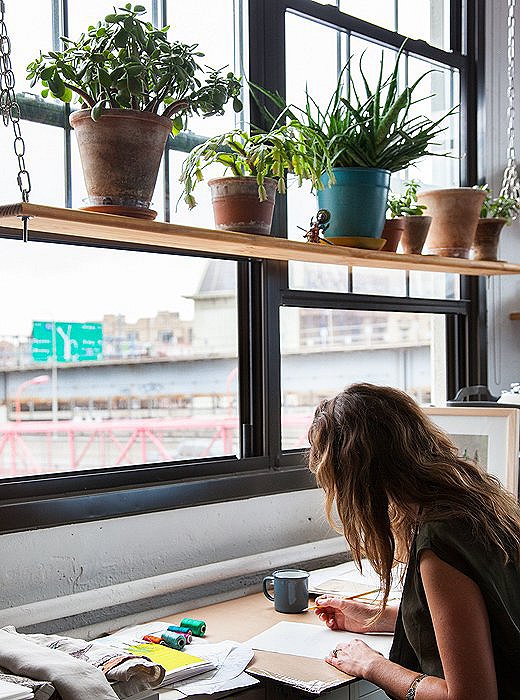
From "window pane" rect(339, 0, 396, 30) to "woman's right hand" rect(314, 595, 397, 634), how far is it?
2006mm

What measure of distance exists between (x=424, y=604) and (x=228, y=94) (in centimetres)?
120

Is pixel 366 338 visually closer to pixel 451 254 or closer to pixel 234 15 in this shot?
pixel 451 254

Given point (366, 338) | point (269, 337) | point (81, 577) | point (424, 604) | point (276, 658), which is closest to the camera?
point (424, 604)

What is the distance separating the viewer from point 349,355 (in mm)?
3484

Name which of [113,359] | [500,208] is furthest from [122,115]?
[500,208]

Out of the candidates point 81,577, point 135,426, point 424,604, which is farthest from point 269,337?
point 424,604

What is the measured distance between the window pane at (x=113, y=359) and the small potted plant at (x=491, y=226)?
0.97 metres

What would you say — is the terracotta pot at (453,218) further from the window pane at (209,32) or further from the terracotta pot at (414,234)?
the window pane at (209,32)

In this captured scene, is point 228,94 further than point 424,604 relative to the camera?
Yes

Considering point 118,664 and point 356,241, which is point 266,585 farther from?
point 356,241

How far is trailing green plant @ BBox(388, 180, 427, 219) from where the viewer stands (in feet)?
10.0

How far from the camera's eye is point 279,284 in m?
2.90

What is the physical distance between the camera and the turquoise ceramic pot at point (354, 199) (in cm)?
269

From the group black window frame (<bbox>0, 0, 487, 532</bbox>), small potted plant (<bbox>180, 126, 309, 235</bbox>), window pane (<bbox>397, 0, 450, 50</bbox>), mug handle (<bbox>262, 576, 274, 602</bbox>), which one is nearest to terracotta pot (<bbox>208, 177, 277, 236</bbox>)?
small potted plant (<bbox>180, 126, 309, 235</bbox>)
